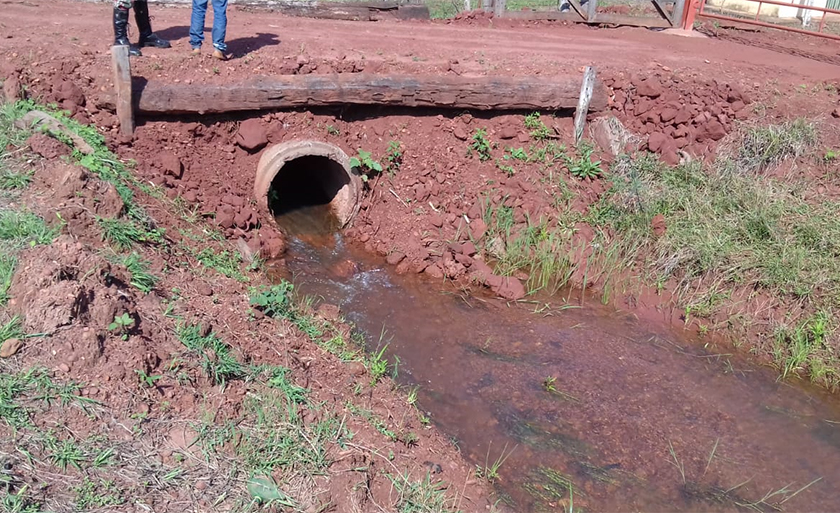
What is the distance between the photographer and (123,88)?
609 centimetres

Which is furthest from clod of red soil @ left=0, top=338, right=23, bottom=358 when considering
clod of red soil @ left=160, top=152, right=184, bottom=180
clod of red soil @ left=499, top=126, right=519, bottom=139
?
clod of red soil @ left=499, top=126, right=519, bottom=139

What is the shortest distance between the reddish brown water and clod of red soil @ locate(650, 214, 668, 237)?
3.24 ft

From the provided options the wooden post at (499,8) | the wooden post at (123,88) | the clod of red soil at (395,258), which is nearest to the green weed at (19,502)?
the wooden post at (123,88)

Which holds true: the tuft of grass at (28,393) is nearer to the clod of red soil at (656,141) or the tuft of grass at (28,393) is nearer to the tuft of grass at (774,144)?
the clod of red soil at (656,141)

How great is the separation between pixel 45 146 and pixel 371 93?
117 inches

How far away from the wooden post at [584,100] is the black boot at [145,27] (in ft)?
14.0

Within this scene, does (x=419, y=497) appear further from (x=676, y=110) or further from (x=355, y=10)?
(x=355, y=10)

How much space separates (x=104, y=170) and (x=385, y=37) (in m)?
4.41

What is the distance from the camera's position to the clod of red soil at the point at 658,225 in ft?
22.6

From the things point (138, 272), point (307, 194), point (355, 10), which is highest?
point (355, 10)

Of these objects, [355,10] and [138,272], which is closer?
[138,272]

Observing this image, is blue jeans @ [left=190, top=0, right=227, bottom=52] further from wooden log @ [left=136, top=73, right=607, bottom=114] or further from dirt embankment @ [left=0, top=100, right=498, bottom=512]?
dirt embankment @ [left=0, top=100, right=498, bottom=512]

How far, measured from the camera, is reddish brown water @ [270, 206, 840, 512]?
4.56 meters

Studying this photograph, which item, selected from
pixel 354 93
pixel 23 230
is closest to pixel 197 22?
pixel 354 93
